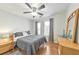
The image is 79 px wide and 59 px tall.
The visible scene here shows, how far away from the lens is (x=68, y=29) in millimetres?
1317

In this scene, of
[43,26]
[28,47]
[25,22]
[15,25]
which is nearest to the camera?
[15,25]

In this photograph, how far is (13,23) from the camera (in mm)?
1106

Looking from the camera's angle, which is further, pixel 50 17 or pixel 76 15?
pixel 50 17

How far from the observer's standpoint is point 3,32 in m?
0.91

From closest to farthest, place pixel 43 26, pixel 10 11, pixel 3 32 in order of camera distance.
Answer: pixel 3 32, pixel 10 11, pixel 43 26

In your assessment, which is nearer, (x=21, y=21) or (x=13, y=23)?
(x=13, y=23)

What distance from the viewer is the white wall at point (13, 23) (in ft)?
3.04

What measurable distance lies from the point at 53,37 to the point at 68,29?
0.40 m

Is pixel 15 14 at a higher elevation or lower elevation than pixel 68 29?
higher

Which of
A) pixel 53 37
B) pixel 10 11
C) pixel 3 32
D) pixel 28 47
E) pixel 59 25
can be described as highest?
pixel 10 11

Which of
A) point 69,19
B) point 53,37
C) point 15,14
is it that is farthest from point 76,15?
point 15,14

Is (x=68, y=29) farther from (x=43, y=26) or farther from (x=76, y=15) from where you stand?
(x=43, y=26)

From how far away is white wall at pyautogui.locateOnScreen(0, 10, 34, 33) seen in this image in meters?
0.93

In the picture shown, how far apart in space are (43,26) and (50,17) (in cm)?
30
